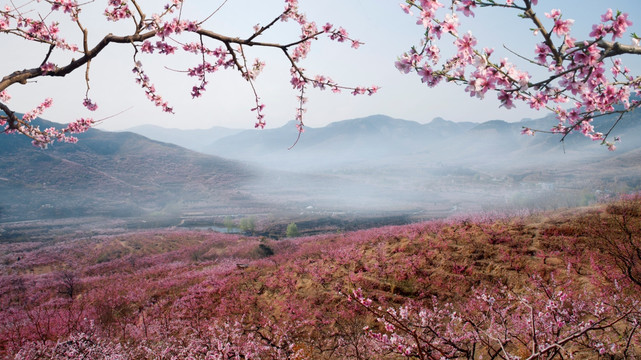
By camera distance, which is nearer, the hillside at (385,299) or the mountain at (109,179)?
the hillside at (385,299)

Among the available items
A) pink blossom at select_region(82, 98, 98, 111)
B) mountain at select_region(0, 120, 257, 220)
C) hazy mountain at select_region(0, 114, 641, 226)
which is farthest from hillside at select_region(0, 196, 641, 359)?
mountain at select_region(0, 120, 257, 220)

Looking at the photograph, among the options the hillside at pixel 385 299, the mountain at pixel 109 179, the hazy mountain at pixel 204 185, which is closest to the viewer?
the hillside at pixel 385 299

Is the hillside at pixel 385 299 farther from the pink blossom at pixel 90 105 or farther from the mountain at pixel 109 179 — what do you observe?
the mountain at pixel 109 179

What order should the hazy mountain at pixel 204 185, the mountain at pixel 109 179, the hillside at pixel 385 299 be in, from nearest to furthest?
the hillside at pixel 385 299, the mountain at pixel 109 179, the hazy mountain at pixel 204 185

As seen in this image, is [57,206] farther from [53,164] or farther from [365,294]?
[365,294]

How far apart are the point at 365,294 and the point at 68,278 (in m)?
17.3

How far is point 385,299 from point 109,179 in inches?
4267

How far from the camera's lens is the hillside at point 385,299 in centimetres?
472

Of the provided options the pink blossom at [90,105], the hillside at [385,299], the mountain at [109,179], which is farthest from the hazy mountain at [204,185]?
the pink blossom at [90,105]

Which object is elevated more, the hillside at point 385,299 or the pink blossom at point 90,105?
the pink blossom at point 90,105

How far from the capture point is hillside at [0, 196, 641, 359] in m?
4.72

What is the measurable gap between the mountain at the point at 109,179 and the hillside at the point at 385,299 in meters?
71.5

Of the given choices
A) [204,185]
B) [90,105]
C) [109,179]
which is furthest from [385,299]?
[109,179]

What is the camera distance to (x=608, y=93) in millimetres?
3398
